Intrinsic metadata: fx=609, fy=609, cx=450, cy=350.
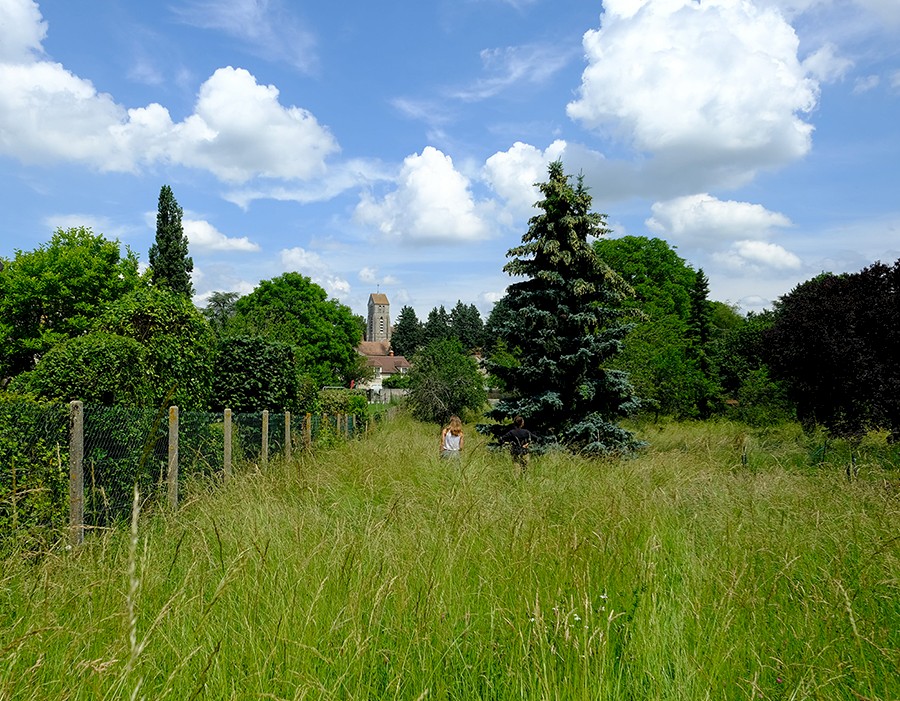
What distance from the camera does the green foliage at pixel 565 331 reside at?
15195 mm

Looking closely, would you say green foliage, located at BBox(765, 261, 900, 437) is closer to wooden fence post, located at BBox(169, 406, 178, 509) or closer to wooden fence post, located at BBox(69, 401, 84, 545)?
wooden fence post, located at BBox(169, 406, 178, 509)

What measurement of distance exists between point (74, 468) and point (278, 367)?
10.7 m

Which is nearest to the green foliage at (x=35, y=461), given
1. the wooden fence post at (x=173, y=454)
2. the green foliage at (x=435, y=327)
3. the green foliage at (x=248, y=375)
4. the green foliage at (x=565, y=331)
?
the wooden fence post at (x=173, y=454)

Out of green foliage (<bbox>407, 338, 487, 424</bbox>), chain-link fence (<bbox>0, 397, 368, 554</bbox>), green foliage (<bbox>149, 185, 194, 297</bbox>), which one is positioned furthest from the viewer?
green foliage (<bbox>149, 185, 194, 297</bbox>)

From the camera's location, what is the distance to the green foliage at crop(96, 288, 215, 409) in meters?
11.0

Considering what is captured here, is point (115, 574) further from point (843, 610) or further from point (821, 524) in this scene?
point (821, 524)

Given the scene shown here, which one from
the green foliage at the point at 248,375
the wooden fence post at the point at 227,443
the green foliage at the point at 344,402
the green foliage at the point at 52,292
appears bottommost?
the green foliage at the point at 344,402

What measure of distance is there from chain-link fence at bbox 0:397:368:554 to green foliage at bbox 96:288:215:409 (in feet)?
12.6

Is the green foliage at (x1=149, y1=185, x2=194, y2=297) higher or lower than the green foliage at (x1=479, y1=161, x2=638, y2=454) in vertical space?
higher

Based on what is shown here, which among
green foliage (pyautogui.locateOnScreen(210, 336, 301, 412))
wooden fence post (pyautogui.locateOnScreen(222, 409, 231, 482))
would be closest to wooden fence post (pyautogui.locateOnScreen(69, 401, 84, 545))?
wooden fence post (pyautogui.locateOnScreen(222, 409, 231, 482))

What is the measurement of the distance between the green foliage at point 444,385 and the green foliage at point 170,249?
24.3 metres

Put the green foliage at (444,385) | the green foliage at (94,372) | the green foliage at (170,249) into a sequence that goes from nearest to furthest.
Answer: the green foliage at (94,372)
the green foliage at (444,385)
the green foliage at (170,249)

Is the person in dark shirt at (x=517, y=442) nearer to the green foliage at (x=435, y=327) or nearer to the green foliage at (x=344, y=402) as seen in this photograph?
the green foliage at (x=344, y=402)

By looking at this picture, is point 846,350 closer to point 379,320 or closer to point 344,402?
point 344,402
